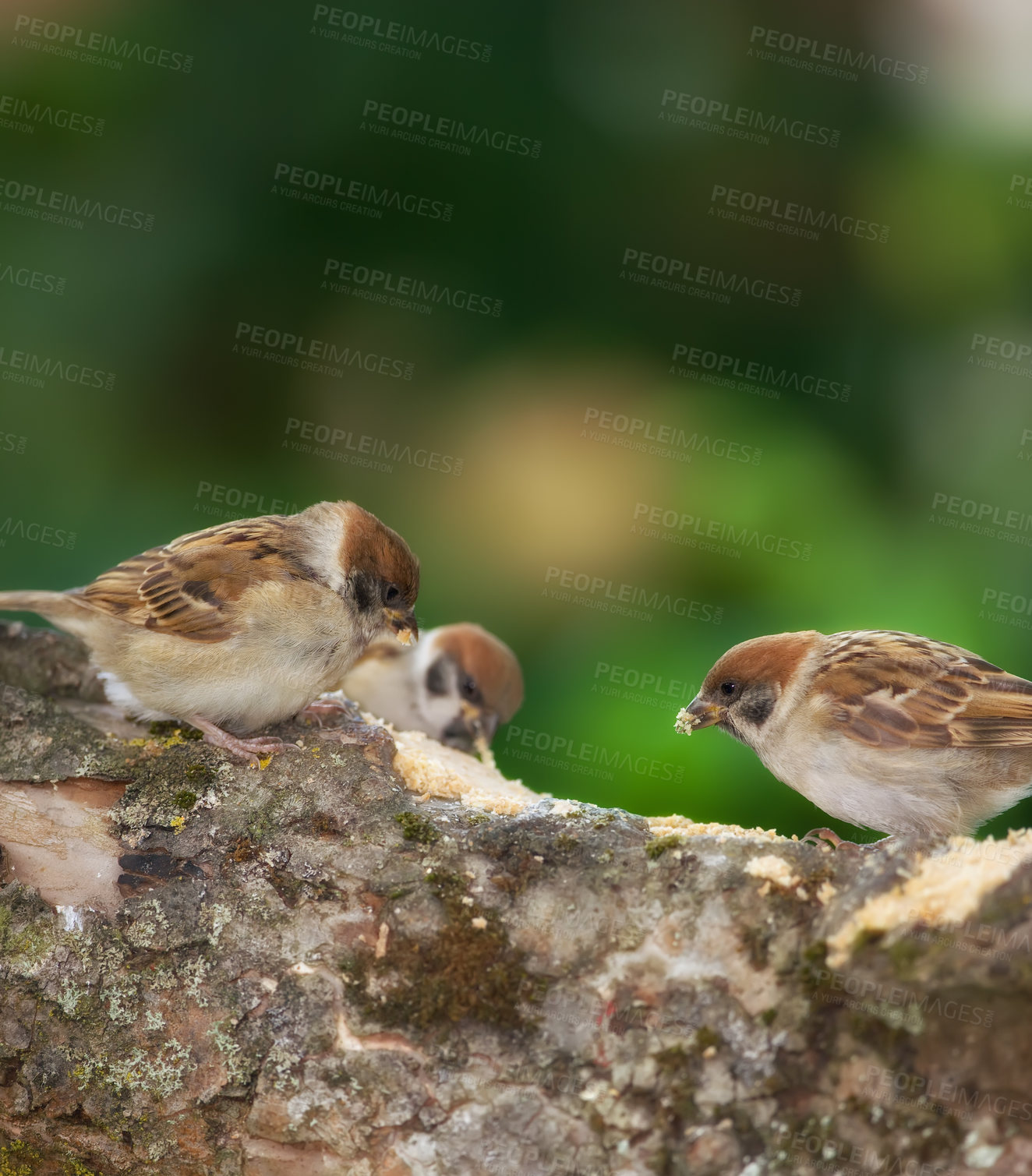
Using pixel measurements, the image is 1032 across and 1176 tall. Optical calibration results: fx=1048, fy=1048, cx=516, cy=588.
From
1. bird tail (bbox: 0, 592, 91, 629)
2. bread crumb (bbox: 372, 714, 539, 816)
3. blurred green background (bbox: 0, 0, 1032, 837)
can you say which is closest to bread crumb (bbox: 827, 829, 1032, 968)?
bread crumb (bbox: 372, 714, 539, 816)

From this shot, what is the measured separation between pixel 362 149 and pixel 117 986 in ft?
10.2

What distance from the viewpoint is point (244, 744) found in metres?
2.47

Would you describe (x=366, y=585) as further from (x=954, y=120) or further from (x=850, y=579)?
(x=954, y=120)

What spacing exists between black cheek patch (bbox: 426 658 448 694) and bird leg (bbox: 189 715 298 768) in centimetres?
205

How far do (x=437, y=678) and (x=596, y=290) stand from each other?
1815mm

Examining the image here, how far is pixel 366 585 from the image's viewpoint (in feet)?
9.73

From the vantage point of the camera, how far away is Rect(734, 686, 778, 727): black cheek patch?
2902 mm

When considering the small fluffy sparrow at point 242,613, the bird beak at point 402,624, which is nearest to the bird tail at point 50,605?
the small fluffy sparrow at point 242,613

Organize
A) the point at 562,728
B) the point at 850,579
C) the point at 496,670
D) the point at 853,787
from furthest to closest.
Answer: the point at 496,670, the point at 562,728, the point at 850,579, the point at 853,787

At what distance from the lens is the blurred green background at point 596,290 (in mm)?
3781

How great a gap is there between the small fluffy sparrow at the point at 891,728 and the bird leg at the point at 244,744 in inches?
48.9

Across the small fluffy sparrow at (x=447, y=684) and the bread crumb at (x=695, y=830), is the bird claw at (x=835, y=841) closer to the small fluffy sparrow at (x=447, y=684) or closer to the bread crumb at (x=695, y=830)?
the bread crumb at (x=695, y=830)

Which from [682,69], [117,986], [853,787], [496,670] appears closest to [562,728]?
[496,670]

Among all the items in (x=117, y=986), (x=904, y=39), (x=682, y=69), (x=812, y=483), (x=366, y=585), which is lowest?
(x=117, y=986)
